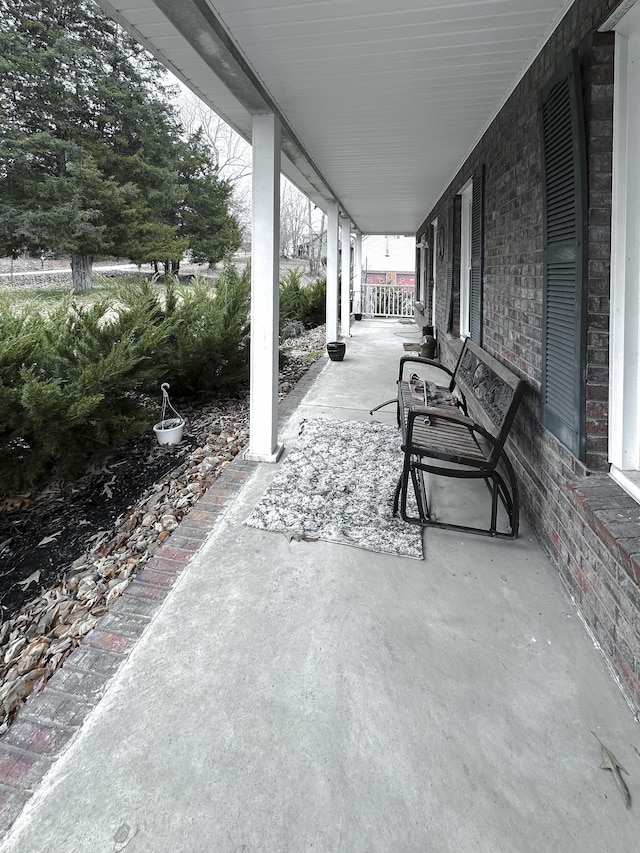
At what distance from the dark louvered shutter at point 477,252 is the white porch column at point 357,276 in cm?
964

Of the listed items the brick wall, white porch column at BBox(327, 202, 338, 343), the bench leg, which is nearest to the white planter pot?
the bench leg

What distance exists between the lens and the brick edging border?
1.48 m

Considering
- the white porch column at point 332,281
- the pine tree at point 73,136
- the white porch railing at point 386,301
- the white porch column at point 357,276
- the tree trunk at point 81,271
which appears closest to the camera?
the white porch column at point 332,281

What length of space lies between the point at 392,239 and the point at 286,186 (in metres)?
6.17

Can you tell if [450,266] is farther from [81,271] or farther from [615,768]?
[81,271]


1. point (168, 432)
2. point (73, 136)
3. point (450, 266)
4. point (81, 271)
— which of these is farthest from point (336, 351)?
point (73, 136)

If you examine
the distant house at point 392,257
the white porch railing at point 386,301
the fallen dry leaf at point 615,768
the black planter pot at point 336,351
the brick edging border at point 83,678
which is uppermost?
the distant house at point 392,257

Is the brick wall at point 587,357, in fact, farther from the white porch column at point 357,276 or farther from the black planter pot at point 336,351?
the white porch column at point 357,276

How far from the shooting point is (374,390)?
6180 mm

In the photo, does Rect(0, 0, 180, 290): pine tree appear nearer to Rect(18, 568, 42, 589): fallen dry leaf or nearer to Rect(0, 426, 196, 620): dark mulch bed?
Rect(0, 426, 196, 620): dark mulch bed

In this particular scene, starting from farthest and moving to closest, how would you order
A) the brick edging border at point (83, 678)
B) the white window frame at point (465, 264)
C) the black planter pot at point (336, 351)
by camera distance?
the black planter pot at point (336, 351)
the white window frame at point (465, 264)
the brick edging border at point (83, 678)

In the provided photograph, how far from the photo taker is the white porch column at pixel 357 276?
14.1 meters

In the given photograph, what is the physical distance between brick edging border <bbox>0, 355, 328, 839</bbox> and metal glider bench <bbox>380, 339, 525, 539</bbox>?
3.92 ft

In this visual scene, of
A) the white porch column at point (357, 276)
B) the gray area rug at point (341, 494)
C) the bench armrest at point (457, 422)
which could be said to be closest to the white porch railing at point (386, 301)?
the white porch column at point (357, 276)
